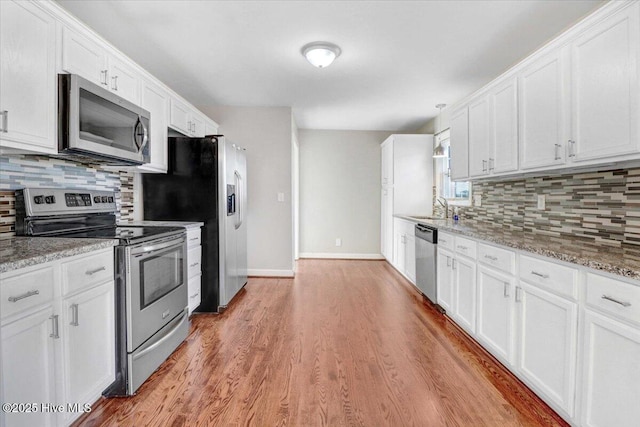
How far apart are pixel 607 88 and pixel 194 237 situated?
3028 mm

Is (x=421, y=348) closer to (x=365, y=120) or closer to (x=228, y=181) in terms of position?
(x=228, y=181)

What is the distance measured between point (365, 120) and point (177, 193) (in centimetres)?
324

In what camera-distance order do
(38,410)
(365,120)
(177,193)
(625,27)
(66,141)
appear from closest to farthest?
(38,410), (625,27), (66,141), (177,193), (365,120)

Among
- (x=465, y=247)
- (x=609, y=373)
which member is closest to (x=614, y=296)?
(x=609, y=373)

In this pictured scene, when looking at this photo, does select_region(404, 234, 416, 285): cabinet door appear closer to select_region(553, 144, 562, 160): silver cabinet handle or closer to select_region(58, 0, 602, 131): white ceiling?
select_region(58, 0, 602, 131): white ceiling

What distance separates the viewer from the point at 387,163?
5270 mm

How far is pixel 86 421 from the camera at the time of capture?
1.59 m

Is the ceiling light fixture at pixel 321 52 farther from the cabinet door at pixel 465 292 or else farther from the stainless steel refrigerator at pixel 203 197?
the cabinet door at pixel 465 292

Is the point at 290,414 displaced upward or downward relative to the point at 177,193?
downward

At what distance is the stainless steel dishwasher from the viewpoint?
3.17 meters

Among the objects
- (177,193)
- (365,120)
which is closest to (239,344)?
(177,193)

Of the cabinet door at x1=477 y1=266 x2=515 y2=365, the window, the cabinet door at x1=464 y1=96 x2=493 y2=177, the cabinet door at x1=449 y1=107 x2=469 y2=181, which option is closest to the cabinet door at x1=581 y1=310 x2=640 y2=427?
the cabinet door at x1=477 y1=266 x2=515 y2=365

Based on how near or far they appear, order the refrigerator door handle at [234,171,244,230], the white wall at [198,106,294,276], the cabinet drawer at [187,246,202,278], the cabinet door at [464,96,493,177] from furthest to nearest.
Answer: the white wall at [198,106,294,276] < the refrigerator door handle at [234,171,244,230] < the cabinet drawer at [187,246,202,278] < the cabinet door at [464,96,493,177]

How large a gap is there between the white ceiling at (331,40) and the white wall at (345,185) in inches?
74.8
